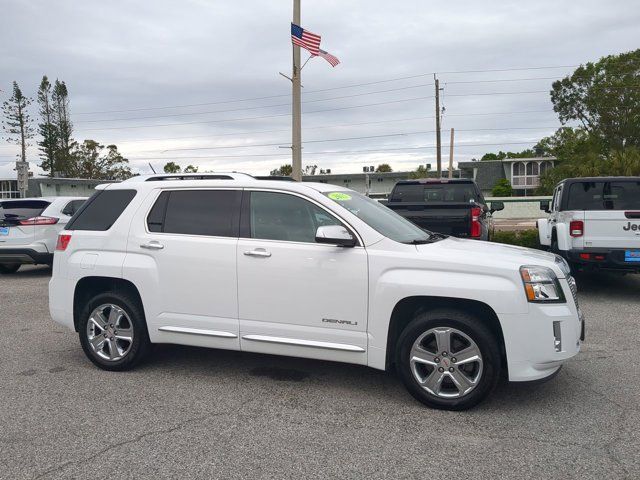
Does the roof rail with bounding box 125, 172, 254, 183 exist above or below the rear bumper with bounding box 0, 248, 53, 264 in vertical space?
above

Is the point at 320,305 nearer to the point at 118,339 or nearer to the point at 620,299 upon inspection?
the point at 118,339

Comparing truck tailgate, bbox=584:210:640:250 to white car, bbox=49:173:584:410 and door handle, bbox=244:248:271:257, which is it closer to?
white car, bbox=49:173:584:410

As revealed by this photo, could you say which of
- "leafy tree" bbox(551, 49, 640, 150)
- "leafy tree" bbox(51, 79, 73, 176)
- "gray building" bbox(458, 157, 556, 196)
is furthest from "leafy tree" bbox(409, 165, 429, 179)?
"leafy tree" bbox(51, 79, 73, 176)

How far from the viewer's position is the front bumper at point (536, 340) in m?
4.22

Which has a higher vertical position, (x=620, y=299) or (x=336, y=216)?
(x=336, y=216)

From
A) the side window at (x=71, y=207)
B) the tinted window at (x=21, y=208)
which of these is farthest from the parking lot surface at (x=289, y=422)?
the side window at (x=71, y=207)

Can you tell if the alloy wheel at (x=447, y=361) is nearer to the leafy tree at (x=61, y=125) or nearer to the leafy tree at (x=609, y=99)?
the leafy tree at (x=609, y=99)

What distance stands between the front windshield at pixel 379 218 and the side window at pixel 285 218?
22 centimetres

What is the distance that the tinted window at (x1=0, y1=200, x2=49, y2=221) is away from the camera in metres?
11.9

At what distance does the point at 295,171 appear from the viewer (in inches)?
715

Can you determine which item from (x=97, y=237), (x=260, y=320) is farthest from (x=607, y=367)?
(x=97, y=237)

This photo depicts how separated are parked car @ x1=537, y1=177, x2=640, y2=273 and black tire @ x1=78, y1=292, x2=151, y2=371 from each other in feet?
21.4

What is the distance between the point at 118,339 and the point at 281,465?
2.51 metres

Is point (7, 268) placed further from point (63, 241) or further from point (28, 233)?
point (63, 241)
